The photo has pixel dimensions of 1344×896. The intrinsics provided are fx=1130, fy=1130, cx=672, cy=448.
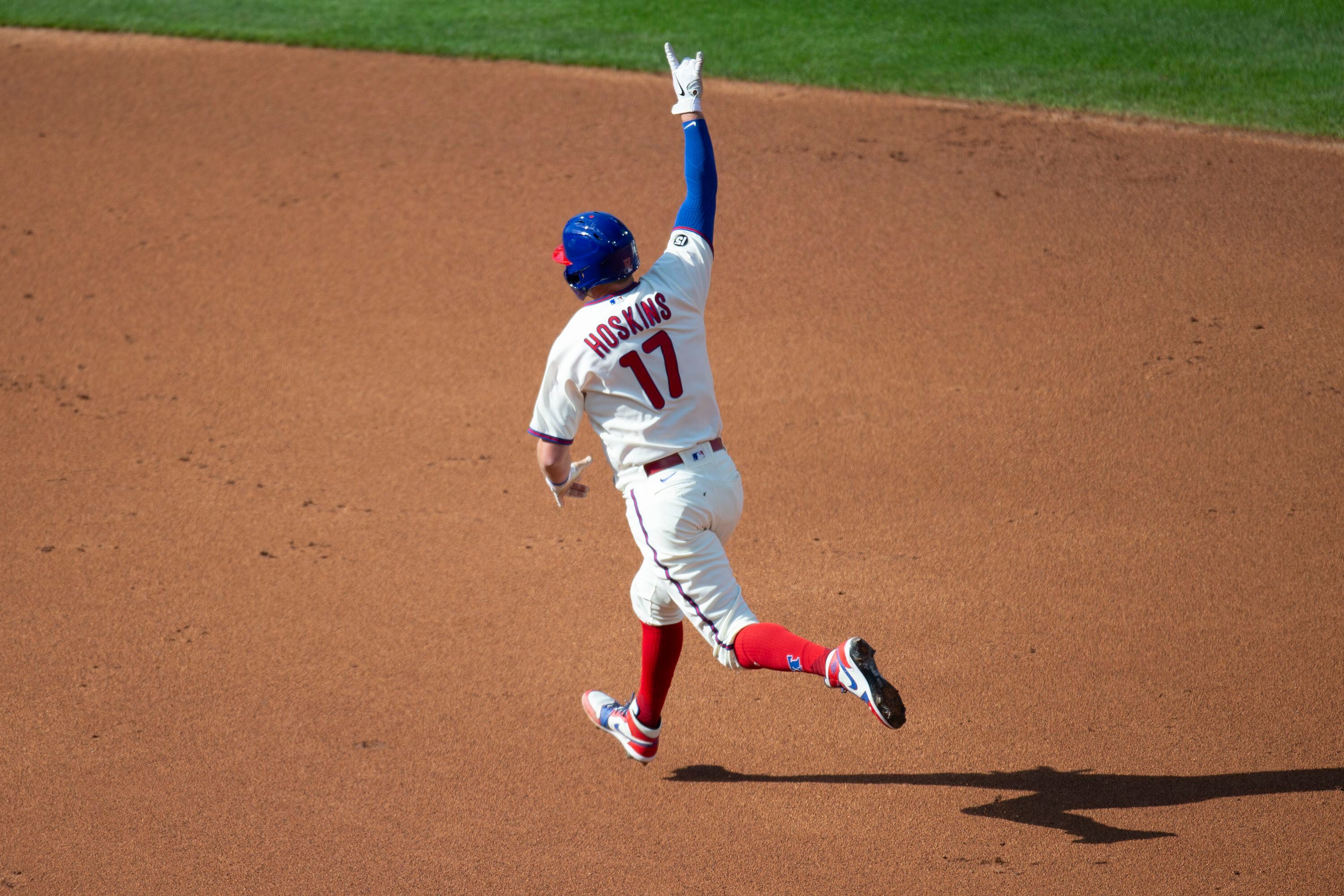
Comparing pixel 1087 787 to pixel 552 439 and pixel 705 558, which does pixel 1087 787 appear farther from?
pixel 552 439

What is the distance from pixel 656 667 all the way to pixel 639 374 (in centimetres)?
106

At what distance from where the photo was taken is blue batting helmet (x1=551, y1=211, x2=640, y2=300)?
367 cm

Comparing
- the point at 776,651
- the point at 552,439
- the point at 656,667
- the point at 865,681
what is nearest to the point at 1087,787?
the point at 865,681

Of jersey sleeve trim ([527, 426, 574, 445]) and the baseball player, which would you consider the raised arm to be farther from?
jersey sleeve trim ([527, 426, 574, 445])

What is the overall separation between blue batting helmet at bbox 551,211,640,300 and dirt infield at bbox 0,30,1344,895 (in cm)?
174

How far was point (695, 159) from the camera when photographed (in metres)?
4.10

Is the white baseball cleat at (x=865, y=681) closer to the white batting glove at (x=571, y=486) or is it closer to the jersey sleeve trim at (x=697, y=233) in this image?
the white batting glove at (x=571, y=486)

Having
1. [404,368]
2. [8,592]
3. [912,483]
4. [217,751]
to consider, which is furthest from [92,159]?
[912,483]

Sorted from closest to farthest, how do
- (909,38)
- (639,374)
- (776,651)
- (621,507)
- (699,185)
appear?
1. (776,651)
2. (639,374)
3. (699,185)
4. (621,507)
5. (909,38)

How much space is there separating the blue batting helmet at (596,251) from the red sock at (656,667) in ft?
3.98

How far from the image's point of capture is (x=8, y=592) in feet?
16.4

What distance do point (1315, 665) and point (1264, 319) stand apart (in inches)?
111

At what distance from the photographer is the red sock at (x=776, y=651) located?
354cm

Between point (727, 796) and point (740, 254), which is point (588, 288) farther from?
point (740, 254)
